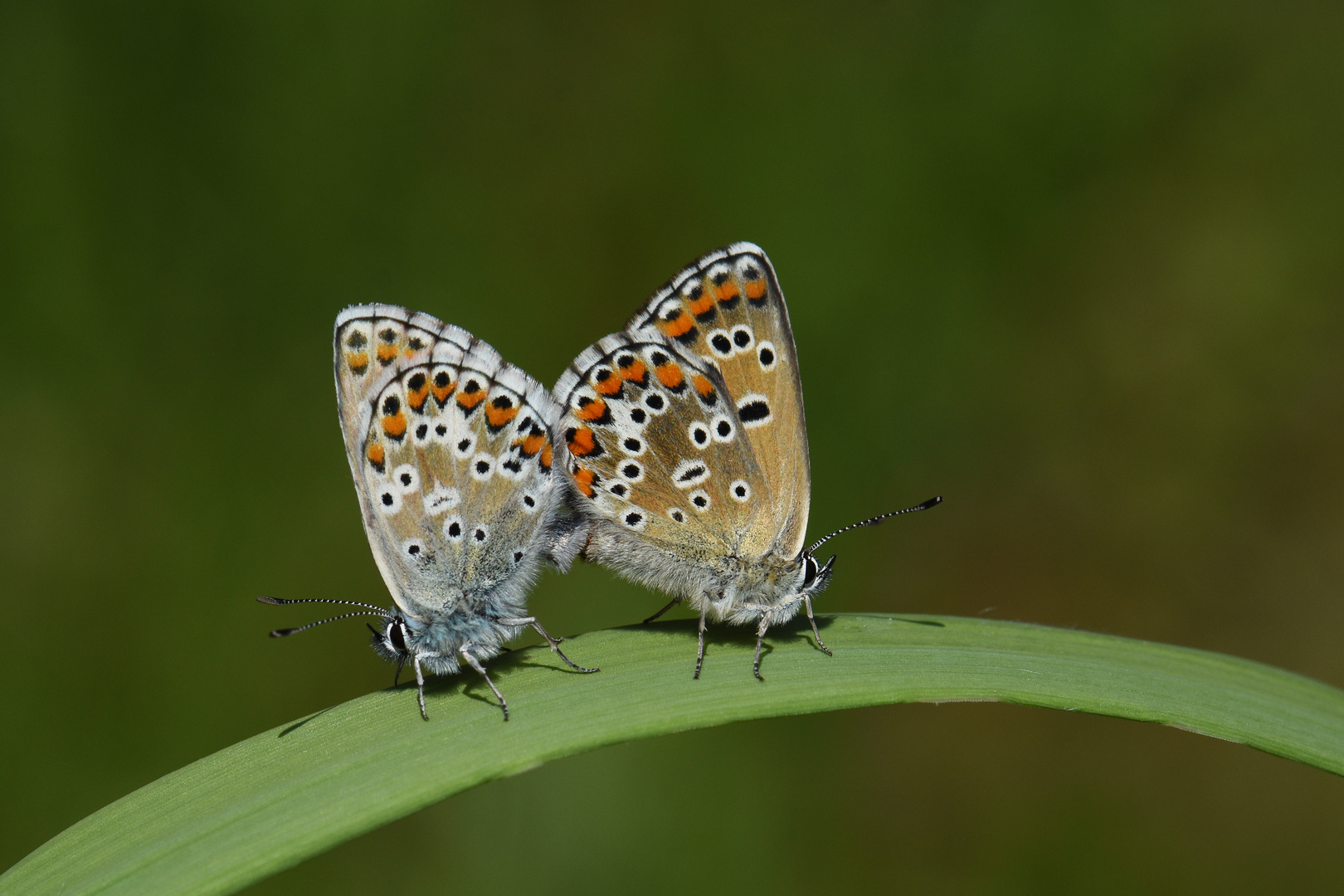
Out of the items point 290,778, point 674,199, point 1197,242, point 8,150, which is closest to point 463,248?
point 674,199

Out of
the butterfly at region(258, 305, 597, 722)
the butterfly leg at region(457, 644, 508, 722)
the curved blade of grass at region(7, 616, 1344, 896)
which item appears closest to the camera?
the curved blade of grass at region(7, 616, 1344, 896)

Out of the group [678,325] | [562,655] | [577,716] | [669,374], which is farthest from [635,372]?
[577,716]

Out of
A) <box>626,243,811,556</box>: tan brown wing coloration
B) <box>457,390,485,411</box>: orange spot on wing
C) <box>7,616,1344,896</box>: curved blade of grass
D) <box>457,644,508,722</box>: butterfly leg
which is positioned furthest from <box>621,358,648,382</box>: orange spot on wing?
<box>457,644,508,722</box>: butterfly leg

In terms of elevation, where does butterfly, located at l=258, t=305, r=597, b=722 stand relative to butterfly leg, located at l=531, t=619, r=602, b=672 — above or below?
above

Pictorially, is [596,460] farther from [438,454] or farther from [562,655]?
[562,655]

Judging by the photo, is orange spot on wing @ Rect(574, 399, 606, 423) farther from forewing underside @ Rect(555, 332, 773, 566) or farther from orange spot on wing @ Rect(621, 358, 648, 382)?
orange spot on wing @ Rect(621, 358, 648, 382)

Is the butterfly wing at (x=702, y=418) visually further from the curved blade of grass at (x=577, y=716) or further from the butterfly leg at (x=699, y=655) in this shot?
the curved blade of grass at (x=577, y=716)
